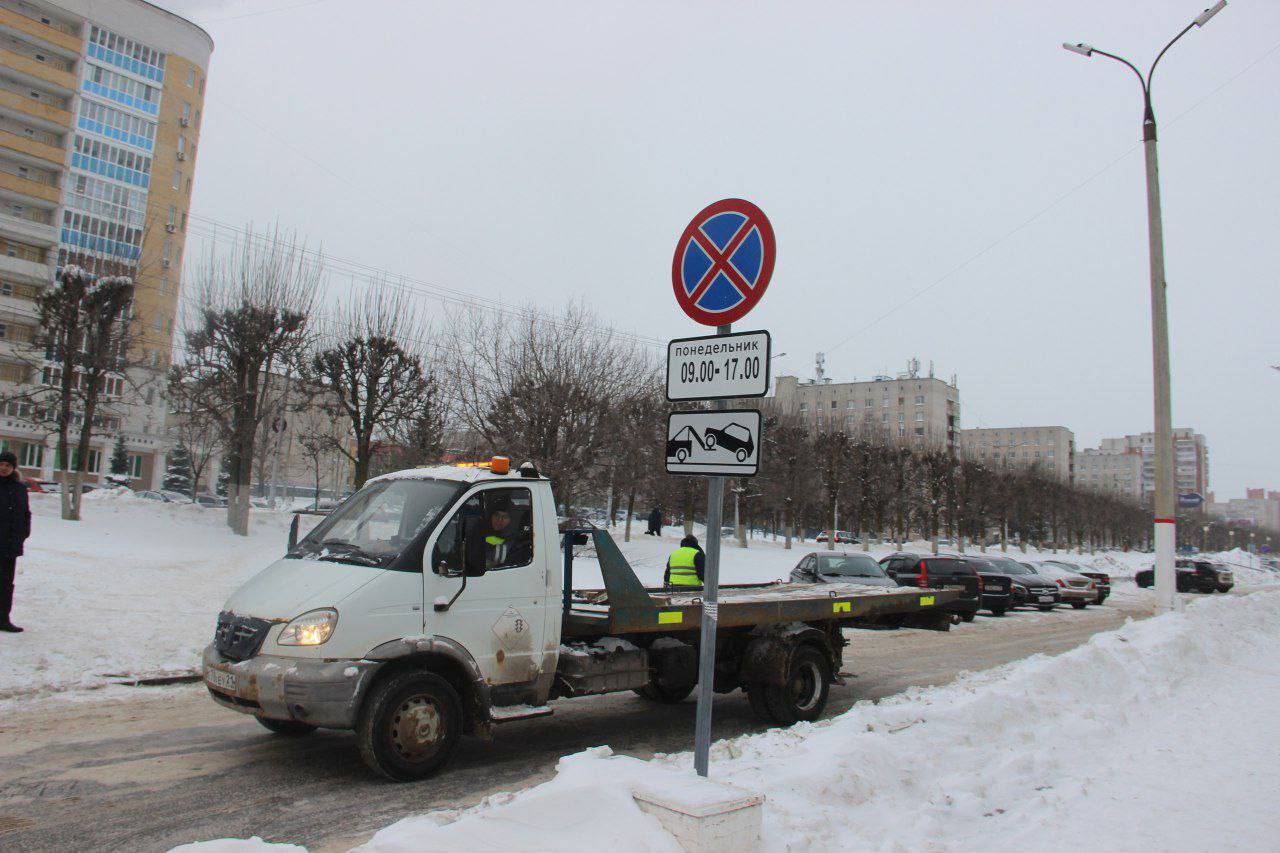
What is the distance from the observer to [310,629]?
209 inches

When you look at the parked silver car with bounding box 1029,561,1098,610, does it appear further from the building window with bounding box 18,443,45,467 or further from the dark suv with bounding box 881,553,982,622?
the building window with bounding box 18,443,45,467

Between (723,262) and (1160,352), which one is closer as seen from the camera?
(723,262)

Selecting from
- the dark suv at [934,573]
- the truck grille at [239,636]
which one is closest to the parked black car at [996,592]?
the dark suv at [934,573]

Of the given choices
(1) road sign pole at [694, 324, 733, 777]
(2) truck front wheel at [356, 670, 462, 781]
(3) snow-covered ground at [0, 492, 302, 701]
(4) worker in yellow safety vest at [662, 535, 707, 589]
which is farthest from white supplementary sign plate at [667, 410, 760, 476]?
(3) snow-covered ground at [0, 492, 302, 701]

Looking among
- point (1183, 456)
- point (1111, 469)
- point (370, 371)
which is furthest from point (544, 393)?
point (1111, 469)

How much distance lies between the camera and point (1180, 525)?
354 ft

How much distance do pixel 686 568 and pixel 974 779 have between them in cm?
463

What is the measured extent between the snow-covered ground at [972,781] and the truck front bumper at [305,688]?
1.46 meters

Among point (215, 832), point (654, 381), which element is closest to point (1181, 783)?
point (215, 832)

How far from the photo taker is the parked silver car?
2588 cm

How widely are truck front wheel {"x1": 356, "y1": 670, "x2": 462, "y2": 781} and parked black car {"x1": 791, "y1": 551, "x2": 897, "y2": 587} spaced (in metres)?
11.6

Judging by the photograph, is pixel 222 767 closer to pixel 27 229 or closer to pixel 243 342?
pixel 243 342

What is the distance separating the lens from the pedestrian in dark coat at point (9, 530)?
884 centimetres

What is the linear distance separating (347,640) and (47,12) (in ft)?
248
